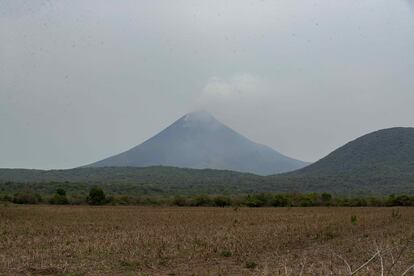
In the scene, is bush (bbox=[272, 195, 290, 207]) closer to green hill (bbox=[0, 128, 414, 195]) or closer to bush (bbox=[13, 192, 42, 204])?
green hill (bbox=[0, 128, 414, 195])

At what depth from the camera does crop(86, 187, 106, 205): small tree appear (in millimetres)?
74562

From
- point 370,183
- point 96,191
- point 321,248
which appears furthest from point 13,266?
point 370,183

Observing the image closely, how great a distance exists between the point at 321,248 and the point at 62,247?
1052 centimetres

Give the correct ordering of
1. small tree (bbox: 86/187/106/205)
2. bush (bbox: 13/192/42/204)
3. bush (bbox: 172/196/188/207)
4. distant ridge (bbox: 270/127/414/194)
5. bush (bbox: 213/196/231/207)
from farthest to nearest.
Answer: distant ridge (bbox: 270/127/414/194) < bush (bbox: 172/196/188/207) < bush (bbox: 213/196/231/207) < small tree (bbox: 86/187/106/205) < bush (bbox: 13/192/42/204)

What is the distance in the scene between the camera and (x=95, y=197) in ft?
245

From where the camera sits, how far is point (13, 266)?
1551cm

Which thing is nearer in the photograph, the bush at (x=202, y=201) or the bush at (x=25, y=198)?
the bush at (x=25, y=198)

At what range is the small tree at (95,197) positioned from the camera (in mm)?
74562

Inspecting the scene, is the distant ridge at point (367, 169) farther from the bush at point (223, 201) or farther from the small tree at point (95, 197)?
the small tree at point (95, 197)

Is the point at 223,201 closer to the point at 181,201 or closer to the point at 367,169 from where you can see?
the point at 181,201

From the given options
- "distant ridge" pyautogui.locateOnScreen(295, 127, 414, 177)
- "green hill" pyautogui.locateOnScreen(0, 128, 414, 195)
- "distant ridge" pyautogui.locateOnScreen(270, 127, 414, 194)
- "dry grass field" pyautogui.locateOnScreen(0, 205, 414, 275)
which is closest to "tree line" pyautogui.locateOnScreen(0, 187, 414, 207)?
"green hill" pyautogui.locateOnScreen(0, 128, 414, 195)

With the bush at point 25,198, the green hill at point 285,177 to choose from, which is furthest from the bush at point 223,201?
the green hill at point 285,177

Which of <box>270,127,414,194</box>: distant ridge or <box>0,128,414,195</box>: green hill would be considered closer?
<box>0,128,414,195</box>: green hill

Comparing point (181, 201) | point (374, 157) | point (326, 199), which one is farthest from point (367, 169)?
point (181, 201)
